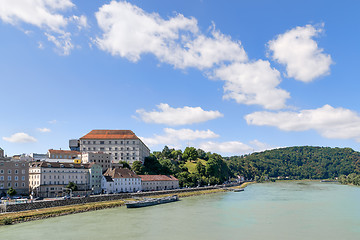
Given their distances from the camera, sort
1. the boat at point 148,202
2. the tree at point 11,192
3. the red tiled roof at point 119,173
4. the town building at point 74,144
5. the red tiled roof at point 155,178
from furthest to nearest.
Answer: the town building at point 74,144
the red tiled roof at point 155,178
the red tiled roof at point 119,173
the boat at point 148,202
the tree at point 11,192

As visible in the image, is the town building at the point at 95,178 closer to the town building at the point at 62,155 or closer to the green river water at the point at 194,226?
the town building at the point at 62,155

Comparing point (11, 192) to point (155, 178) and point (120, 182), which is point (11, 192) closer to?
point (120, 182)

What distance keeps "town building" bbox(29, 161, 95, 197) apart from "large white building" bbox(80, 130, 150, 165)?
A: 1518 inches

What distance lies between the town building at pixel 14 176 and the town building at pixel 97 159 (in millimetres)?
31116

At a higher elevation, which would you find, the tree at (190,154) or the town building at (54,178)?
the tree at (190,154)

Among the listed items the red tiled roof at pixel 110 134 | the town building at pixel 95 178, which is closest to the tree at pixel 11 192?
the town building at pixel 95 178

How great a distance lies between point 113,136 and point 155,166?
2235 cm

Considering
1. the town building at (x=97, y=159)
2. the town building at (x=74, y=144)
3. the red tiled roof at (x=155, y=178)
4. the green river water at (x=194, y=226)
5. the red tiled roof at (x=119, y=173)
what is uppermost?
the town building at (x=74, y=144)

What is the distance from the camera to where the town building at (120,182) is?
282 ft

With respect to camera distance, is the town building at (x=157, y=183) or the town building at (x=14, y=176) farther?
the town building at (x=157, y=183)

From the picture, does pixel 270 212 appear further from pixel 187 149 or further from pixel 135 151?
pixel 187 149

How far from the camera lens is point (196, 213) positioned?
5800cm

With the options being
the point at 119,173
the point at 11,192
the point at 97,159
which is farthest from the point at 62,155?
the point at 11,192

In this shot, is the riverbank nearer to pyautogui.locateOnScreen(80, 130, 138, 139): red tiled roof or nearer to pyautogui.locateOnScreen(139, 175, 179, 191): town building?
pyautogui.locateOnScreen(139, 175, 179, 191): town building
